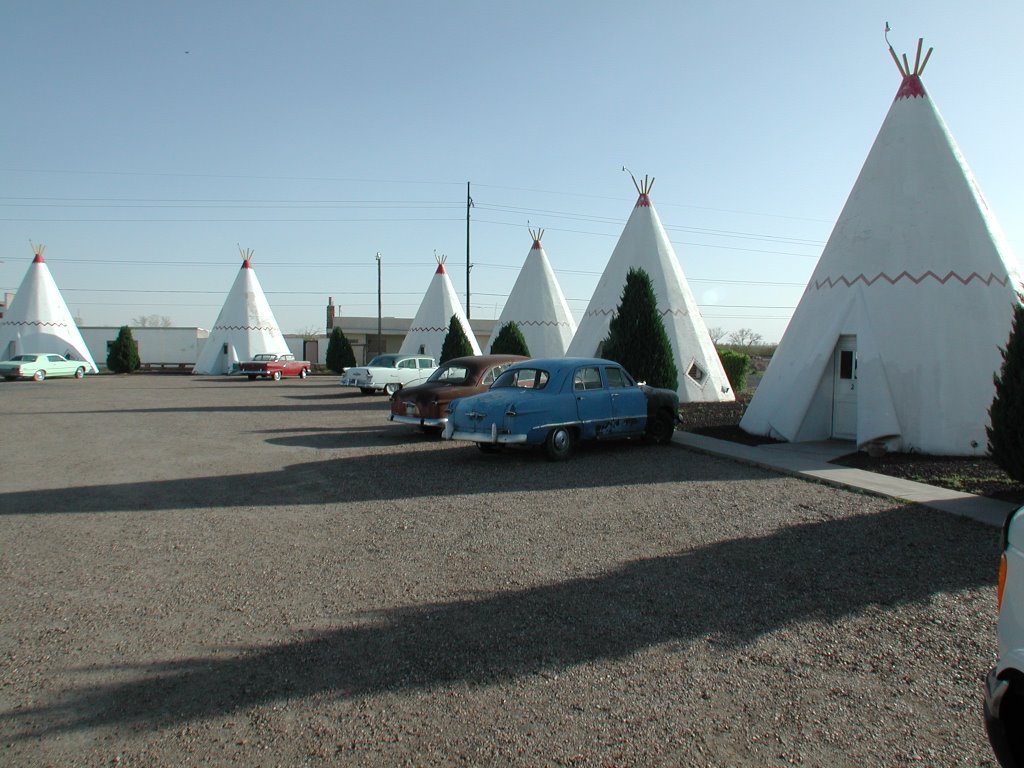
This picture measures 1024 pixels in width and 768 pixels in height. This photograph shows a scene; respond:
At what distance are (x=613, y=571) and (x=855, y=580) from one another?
5.13ft

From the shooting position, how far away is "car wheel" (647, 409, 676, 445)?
11.5m

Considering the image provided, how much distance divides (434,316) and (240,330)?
12.1 meters

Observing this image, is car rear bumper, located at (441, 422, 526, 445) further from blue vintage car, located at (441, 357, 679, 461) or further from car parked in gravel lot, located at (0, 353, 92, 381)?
car parked in gravel lot, located at (0, 353, 92, 381)

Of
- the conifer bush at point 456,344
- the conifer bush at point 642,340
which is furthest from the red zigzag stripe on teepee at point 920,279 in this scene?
the conifer bush at point 456,344

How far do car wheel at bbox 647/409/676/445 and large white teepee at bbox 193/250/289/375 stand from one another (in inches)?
1170

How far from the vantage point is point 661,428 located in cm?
1160

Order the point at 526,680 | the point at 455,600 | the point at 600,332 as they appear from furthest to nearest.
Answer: the point at 600,332 < the point at 455,600 < the point at 526,680

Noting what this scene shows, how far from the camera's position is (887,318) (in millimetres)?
10969

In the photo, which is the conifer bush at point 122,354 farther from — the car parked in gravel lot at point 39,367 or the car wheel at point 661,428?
the car wheel at point 661,428

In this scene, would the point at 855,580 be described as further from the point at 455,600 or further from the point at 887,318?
the point at 887,318

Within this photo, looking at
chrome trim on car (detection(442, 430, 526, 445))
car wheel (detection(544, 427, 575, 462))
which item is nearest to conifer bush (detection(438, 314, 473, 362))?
car wheel (detection(544, 427, 575, 462))

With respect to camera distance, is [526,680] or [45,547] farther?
[45,547]

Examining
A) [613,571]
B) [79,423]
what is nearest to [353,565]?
[613,571]

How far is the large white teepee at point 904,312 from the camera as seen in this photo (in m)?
10.4
